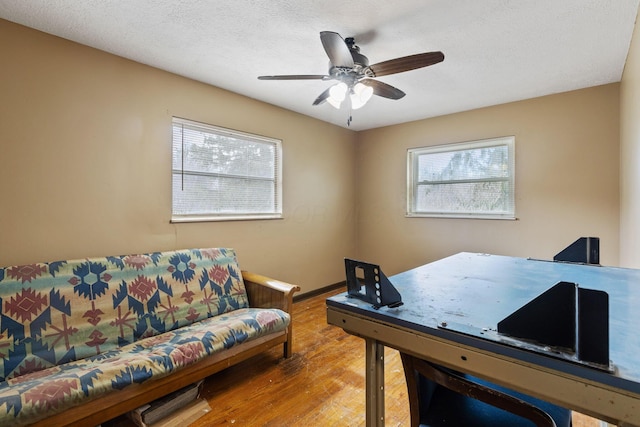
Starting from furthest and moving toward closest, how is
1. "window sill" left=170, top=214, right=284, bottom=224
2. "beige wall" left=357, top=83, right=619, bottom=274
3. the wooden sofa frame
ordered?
"beige wall" left=357, top=83, right=619, bottom=274, "window sill" left=170, top=214, right=284, bottom=224, the wooden sofa frame

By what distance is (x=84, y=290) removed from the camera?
197 cm

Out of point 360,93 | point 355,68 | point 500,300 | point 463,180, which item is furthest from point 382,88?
point 463,180

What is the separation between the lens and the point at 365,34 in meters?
2.08

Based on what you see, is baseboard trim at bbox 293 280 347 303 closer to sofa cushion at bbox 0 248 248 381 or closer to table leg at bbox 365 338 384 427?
sofa cushion at bbox 0 248 248 381

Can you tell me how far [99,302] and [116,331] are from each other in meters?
0.23

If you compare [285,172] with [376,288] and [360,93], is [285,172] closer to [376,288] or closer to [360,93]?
[360,93]

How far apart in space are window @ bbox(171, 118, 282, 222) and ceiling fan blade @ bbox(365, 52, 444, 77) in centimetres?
173

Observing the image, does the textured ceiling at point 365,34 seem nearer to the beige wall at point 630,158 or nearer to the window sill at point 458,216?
the beige wall at point 630,158

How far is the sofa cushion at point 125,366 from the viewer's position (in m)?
1.34

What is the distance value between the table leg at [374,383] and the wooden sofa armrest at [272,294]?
1.48 m

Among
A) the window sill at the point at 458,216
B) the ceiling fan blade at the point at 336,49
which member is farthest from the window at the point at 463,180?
the ceiling fan blade at the point at 336,49

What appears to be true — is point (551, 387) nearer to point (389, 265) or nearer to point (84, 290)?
point (84, 290)

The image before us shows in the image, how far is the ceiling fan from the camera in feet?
5.66

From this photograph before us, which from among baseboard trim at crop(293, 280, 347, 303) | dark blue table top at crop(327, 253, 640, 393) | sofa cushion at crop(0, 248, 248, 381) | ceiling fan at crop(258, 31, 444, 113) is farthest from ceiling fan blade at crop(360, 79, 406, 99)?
baseboard trim at crop(293, 280, 347, 303)
